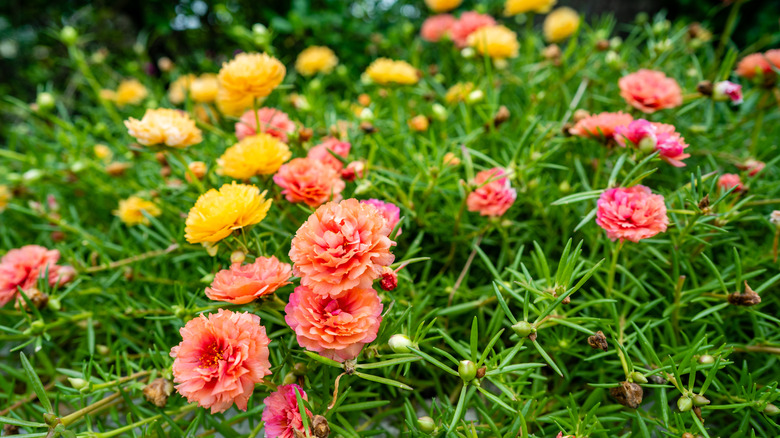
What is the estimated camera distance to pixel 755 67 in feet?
3.03

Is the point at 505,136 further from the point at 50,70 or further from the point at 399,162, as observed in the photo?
the point at 50,70

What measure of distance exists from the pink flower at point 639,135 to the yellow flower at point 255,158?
20.8 inches

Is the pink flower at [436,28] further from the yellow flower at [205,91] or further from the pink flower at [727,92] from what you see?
the pink flower at [727,92]

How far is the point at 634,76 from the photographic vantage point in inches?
33.3

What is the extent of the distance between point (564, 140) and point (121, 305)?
36.1 inches

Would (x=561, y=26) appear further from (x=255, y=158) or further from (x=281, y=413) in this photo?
(x=281, y=413)

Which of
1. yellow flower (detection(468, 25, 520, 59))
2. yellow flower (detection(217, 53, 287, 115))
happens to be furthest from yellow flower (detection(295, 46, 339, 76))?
yellow flower (detection(217, 53, 287, 115))

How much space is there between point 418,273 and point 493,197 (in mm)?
267

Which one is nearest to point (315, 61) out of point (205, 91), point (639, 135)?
point (205, 91)

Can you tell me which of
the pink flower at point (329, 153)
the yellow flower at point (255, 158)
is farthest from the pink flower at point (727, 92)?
the yellow flower at point (255, 158)

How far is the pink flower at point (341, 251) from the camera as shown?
0.52 m

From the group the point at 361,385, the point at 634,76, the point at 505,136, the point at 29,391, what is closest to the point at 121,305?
the point at 29,391

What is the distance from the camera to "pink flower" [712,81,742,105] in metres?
0.83

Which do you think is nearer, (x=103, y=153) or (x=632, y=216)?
(x=632, y=216)
